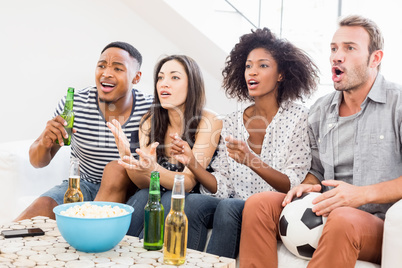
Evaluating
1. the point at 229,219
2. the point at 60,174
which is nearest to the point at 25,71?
the point at 60,174

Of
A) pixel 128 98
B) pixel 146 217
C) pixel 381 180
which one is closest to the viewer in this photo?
pixel 146 217

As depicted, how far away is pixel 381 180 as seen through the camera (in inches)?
71.4

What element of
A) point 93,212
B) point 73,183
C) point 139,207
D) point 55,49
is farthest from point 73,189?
point 55,49

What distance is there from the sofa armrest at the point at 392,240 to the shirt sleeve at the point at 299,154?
511 millimetres

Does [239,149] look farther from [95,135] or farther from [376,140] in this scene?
[95,135]

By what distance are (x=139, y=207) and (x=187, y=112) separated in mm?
562

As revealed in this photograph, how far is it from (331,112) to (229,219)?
2.20ft

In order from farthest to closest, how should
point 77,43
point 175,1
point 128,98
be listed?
1. point 77,43
2. point 175,1
3. point 128,98

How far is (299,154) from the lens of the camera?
2057 millimetres

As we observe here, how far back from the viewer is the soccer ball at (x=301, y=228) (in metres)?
1.63

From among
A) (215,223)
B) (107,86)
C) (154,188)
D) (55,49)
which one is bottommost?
(215,223)

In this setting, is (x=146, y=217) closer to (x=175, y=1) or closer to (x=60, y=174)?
(x=60, y=174)

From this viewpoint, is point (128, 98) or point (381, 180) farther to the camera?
point (128, 98)

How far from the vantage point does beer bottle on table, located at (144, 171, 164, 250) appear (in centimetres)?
144
